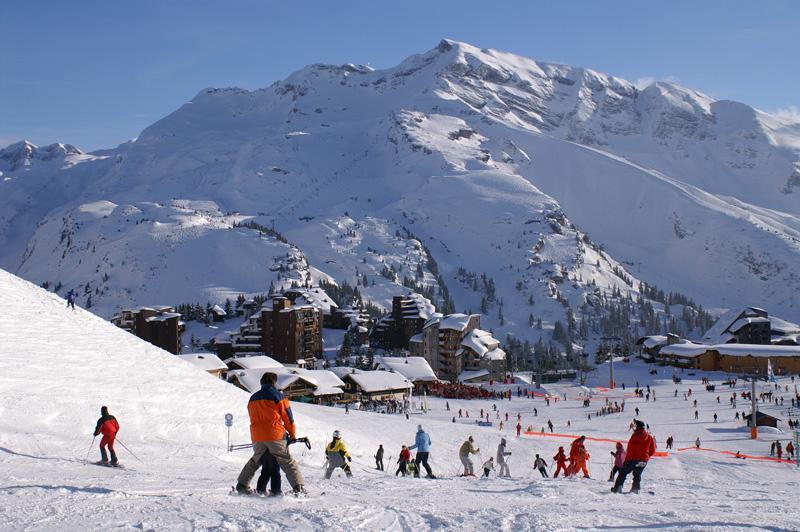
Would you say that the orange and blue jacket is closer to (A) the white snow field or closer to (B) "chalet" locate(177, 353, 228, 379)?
(A) the white snow field

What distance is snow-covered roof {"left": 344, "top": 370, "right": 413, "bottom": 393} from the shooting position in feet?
205

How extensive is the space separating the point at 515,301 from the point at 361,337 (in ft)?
220

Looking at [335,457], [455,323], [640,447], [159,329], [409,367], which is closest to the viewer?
[640,447]

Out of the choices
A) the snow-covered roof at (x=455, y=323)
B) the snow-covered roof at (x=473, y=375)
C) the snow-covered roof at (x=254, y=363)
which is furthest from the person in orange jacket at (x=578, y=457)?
the snow-covered roof at (x=455, y=323)

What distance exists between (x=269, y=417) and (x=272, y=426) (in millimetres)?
126

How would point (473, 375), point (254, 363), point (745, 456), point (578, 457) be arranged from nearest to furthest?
point (578, 457), point (745, 456), point (254, 363), point (473, 375)

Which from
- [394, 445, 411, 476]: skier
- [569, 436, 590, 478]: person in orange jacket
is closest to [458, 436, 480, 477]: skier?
[394, 445, 411, 476]: skier

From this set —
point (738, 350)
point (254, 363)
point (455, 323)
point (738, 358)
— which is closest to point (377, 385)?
point (254, 363)

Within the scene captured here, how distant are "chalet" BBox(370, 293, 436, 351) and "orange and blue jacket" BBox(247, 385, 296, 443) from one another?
324 ft

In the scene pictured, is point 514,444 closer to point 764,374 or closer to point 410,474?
point 410,474

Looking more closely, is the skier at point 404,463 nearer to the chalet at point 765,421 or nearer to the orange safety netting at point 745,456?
the orange safety netting at point 745,456

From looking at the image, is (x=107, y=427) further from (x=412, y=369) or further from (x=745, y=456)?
(x=412, y=369)

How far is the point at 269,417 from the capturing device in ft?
34.2

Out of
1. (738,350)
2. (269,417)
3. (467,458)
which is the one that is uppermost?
(738,350)
